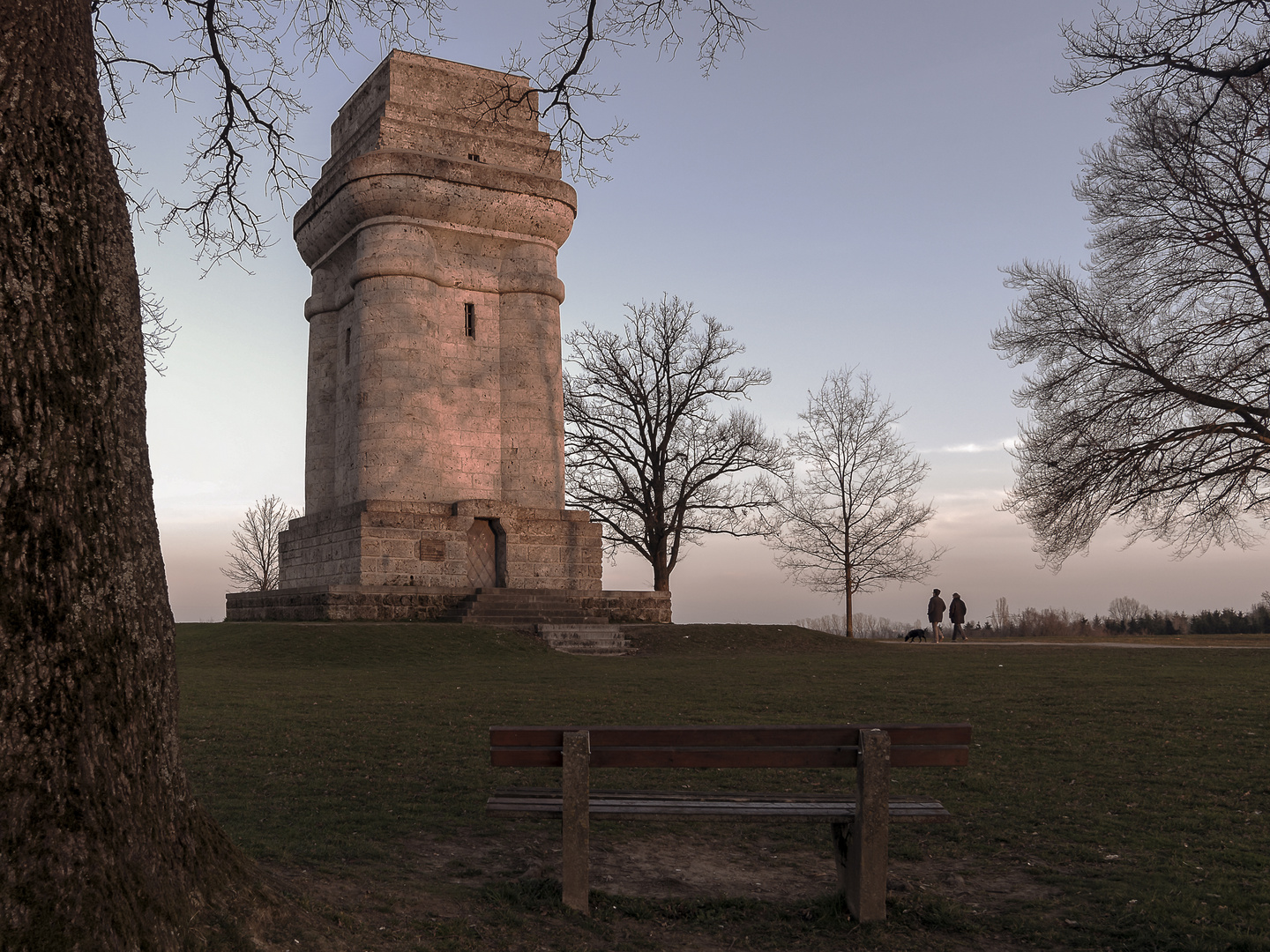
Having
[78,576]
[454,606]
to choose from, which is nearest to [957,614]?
[454,606]

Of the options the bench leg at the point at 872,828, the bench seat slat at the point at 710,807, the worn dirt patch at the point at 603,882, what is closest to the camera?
the worn dirt patch at the point at 603,882

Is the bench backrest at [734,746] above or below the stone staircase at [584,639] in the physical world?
above

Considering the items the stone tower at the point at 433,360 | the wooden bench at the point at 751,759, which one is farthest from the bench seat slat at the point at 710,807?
the stone tower at the point at 433,360

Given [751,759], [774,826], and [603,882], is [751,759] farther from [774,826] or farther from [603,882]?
[774,826]

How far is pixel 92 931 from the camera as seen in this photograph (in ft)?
11.5

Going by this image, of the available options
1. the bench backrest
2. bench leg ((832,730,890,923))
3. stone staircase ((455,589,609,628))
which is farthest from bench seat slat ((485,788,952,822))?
stone staircase ((455,589,609,628))

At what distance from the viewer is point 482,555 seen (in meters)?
27.4

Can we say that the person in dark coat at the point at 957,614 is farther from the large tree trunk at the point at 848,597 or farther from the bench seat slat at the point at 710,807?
the bench seat slat at the point at 710,807

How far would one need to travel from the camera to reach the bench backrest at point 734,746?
5043 millimetres

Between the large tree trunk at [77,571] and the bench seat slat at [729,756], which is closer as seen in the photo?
the large tree trunk at [77,571]

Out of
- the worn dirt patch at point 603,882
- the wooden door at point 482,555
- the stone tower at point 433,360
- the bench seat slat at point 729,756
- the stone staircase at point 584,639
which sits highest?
the stone tower at point 433,360

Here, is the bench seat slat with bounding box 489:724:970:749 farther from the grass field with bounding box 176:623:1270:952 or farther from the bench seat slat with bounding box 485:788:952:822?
the grass field with bounding box 176:623:1270:952

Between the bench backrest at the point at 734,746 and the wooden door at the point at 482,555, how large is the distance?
22.2 m

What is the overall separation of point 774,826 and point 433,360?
72.3 ft
